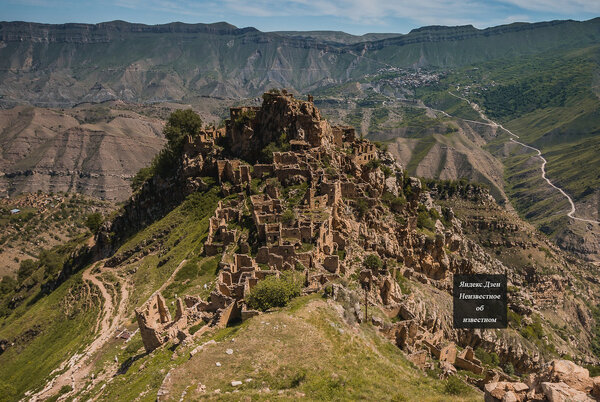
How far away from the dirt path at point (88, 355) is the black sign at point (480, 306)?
5151 centimetres

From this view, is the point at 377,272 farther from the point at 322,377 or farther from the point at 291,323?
the point at 322,377

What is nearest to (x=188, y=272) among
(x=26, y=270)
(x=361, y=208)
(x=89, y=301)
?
(x=89, y=301)

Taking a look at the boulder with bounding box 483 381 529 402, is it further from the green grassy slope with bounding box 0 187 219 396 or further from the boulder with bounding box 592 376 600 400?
the green grassy slope with bounding box 0 187 219 396

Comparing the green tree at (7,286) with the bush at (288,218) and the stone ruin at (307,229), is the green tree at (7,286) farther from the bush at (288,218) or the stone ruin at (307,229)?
the bush at (288,218)

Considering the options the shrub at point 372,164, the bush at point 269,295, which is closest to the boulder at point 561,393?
the bush at point 269,295

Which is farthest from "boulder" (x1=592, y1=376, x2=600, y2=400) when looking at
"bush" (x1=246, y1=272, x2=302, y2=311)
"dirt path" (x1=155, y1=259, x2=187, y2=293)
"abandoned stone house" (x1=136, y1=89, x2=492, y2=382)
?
"dirt path" (x1=155, y1=259, x2=187, y2=293)

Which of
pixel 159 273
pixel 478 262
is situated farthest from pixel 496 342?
pixel 159 273

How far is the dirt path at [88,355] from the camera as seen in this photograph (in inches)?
1665

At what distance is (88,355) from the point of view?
4669 centimetres

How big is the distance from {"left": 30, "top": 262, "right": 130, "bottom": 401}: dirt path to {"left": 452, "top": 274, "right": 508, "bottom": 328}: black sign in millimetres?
51513

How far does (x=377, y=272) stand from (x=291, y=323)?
2510cm

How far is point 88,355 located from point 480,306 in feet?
189

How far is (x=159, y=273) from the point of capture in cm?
6275

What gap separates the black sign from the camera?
64.4m
